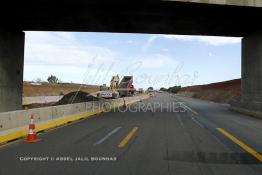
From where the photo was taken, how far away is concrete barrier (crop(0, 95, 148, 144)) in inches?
463

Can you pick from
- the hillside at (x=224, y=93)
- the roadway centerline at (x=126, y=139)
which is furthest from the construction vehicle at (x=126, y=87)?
the roadway centerline at (x=126, y=139)

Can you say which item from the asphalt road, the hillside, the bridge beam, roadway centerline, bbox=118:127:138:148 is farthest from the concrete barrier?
the hillside

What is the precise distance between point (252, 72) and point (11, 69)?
16.3m

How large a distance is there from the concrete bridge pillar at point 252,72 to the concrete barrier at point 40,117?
11.3 meters

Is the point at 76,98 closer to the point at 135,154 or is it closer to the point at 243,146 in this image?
the point at 243,146

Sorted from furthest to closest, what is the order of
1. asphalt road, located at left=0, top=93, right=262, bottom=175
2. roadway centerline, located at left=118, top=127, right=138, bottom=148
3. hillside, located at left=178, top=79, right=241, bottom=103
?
hillside, located at left=178, top=79, right=241, bottom=103 < roadway centerline, located at left=118, top=127, right=138, bottom=148 < asphalt road, located at left=0, top=93, right=262, bottom=175

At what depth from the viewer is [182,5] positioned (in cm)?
1966

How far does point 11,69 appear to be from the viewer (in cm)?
2216

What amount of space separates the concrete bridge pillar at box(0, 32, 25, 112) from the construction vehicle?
141ft

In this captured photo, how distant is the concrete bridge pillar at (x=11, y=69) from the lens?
2120 cm

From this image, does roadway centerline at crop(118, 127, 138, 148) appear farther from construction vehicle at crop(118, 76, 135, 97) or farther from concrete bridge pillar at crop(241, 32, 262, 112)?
construction vehicle at crop(118, 76, 135, 97)

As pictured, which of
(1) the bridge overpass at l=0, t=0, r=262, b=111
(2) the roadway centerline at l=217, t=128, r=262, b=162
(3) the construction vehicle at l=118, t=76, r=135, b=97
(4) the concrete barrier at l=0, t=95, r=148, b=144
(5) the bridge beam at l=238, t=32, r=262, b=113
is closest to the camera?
(2) the roadway centerline at l=217, t=128, r=262, b=162

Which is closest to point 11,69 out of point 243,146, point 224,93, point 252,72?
point 243,146

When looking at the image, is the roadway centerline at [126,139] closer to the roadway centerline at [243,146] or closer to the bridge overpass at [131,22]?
the roadway centerline at [243,146]
